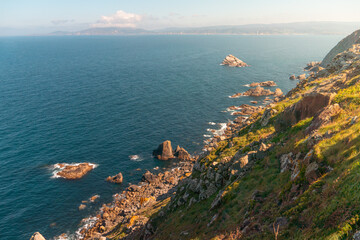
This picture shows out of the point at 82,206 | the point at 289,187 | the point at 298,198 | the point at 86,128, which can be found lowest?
the point at 82,206

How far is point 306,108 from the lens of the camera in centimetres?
3066

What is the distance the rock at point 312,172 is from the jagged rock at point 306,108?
1450cm

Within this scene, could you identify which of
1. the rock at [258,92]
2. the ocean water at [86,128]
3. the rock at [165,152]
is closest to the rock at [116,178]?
the ocean water at [86,128]

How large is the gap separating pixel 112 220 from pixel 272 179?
4370cm

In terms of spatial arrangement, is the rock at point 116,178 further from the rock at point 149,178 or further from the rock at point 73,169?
the rock at point 73,169

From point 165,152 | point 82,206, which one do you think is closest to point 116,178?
point 82,206

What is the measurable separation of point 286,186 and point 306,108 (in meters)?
16.9

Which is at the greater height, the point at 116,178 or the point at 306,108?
the point at 306,108

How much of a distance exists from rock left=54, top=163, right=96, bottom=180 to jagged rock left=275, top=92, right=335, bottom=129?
58606mm

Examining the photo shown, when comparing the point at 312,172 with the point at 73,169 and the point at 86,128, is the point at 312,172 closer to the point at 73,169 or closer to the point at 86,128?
the point at 73,169

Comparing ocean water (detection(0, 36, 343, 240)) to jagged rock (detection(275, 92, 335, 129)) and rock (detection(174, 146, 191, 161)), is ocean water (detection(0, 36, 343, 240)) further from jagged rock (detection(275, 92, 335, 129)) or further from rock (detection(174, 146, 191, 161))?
jagged rock (detection(275, 92, 335, 129))

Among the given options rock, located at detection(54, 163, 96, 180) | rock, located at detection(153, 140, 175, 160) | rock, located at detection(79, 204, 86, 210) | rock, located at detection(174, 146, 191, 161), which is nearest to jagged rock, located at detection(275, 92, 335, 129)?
rock, located at detection(174, 146, 191, 161)

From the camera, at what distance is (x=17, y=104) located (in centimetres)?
11506

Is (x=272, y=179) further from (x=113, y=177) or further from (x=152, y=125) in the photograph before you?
(x=152, y=125)
